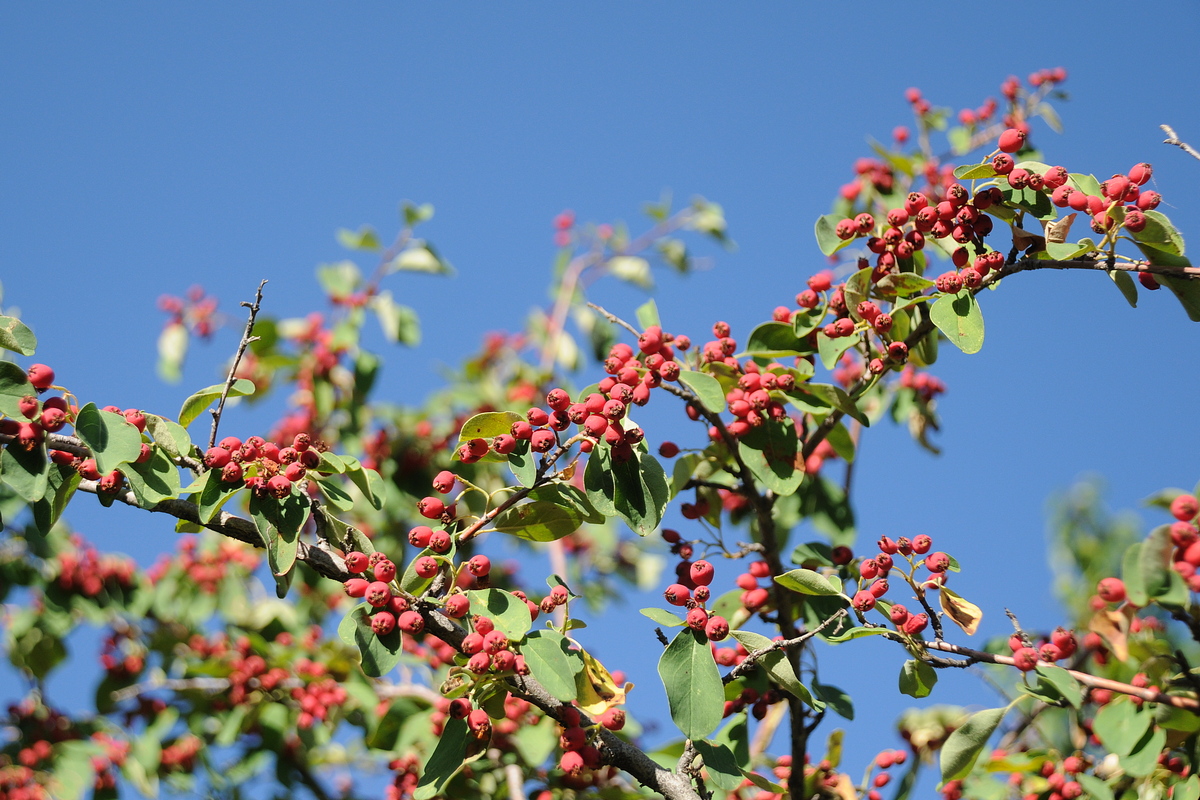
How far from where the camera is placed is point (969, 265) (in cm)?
283

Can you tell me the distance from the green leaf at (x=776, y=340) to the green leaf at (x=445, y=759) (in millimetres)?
1562

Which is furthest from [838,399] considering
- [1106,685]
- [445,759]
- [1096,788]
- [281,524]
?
[281,524]

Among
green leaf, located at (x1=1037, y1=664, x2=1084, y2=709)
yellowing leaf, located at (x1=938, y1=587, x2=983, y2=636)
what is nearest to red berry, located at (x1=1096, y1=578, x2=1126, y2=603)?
green leaf, located at (x1=1037, y1=664, x2=1084, y2=709)

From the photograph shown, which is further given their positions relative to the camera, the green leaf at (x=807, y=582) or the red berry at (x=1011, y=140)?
the red berry at (x=1011, y=140)

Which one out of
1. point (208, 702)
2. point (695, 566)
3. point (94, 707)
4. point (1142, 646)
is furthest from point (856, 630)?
point (94, 707)

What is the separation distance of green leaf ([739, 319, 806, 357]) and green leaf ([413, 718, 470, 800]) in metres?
1.56

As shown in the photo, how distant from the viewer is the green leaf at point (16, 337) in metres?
2.53

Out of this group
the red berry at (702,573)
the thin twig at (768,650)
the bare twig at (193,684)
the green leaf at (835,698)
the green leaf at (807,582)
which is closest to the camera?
the thin twig at (768,650)

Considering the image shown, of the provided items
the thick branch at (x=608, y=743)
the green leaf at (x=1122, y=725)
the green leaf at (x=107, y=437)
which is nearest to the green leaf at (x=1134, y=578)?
the green leaf at (x=1122, y=725)

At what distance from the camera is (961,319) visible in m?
2.70

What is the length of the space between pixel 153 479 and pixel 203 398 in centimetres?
34

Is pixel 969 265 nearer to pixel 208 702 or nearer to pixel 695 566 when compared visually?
pixel 695 566

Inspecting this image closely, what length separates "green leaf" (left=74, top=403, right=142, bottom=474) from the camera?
Answer: 238 centimetres

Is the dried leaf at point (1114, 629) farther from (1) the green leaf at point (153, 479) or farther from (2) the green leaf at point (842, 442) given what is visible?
(1) the green leaf at point (153, 479)
